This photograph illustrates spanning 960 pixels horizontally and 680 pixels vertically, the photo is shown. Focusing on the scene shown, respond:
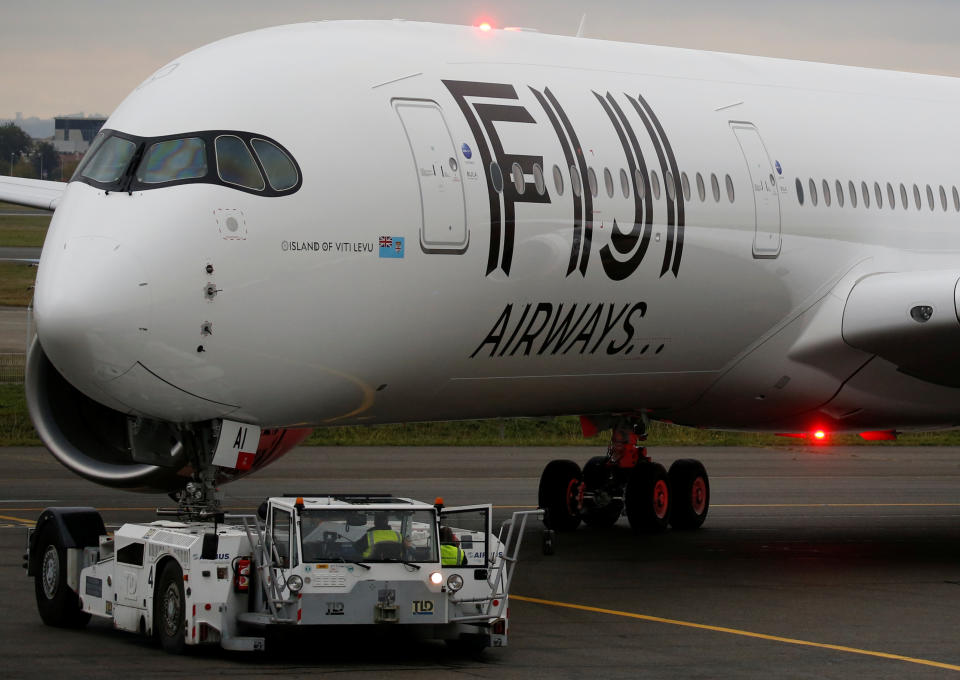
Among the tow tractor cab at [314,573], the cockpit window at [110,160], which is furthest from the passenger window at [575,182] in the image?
the cockpit window at [110,160]

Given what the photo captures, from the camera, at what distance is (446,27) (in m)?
19.2

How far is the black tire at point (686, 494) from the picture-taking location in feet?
84.0

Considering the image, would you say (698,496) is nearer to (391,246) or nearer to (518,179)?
(518,179)

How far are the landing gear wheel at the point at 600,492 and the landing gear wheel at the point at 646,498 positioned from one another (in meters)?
0.29

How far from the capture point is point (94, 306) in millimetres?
14719

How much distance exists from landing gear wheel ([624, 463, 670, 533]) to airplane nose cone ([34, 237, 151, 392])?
11.5 m

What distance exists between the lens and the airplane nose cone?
581 inches

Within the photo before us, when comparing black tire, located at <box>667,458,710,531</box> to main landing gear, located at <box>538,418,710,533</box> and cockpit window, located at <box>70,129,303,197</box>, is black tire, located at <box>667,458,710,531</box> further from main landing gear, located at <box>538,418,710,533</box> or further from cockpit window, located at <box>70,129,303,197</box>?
cockpit window, located at <box>70,129,303,197</box>

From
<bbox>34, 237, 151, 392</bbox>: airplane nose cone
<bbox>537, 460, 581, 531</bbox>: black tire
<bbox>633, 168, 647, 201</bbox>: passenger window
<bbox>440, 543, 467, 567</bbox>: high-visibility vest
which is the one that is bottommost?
<bbox>440, 543, 467, 567</bbox>: high-visibility vest

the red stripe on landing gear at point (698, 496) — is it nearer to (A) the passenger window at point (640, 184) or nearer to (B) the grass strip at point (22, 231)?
(A) the passenger window at point (640, 184)

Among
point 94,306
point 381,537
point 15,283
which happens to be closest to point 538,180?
point 381,537

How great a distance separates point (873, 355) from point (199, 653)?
32.1 ft

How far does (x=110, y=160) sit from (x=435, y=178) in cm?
310

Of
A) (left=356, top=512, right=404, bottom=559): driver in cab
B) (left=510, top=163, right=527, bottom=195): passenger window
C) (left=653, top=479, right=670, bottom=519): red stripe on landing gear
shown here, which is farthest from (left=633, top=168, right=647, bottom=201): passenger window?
(left=653, top=479, right=670, bottom=519): red stripe on landing gear
